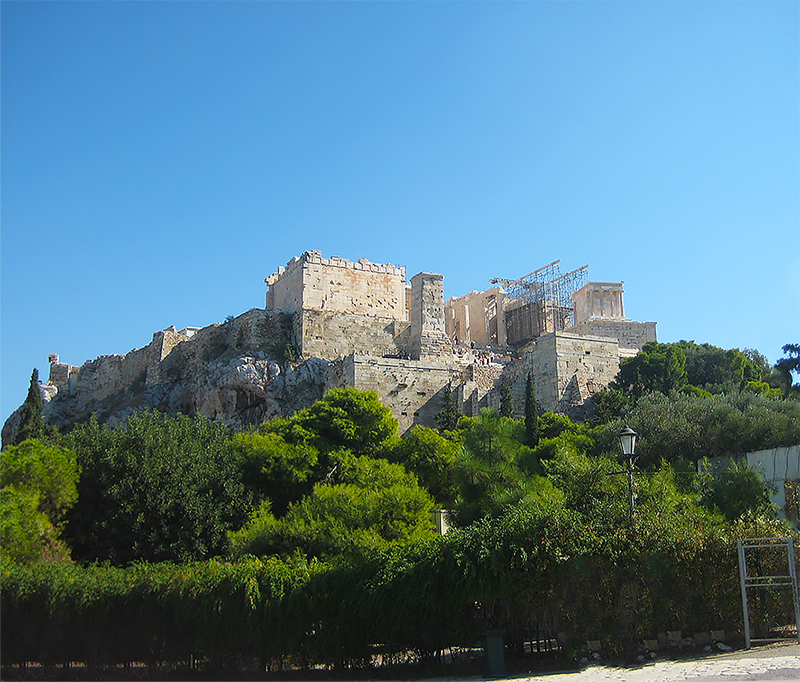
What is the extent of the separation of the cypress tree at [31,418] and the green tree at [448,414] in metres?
16.2

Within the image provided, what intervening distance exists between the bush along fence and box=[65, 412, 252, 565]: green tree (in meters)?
3.81

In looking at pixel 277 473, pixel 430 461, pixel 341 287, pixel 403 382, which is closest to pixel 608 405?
pixel 403 382

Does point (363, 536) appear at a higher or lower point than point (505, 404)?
lower

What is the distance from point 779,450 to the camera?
19.0 meters

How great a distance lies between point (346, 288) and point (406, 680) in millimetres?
31088

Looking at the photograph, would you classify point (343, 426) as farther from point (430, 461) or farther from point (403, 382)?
point (403, 382)

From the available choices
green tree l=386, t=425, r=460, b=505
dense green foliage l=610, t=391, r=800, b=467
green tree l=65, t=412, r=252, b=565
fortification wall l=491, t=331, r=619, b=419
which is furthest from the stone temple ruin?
green tree l=65, t=412, r=252, b=565

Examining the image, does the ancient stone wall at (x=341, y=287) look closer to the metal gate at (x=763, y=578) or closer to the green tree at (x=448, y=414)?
the green tree at (x=448, y=414)

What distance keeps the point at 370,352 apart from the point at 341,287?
4277mm

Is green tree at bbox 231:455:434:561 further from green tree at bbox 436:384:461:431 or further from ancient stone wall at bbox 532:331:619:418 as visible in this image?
ancient stone wall at bbox 532:331:619:418

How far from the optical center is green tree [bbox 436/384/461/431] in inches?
1300

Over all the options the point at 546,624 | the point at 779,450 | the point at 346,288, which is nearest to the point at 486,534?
the point at 546,624

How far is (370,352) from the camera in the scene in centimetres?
4034

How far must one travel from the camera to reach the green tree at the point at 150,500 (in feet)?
63.4
